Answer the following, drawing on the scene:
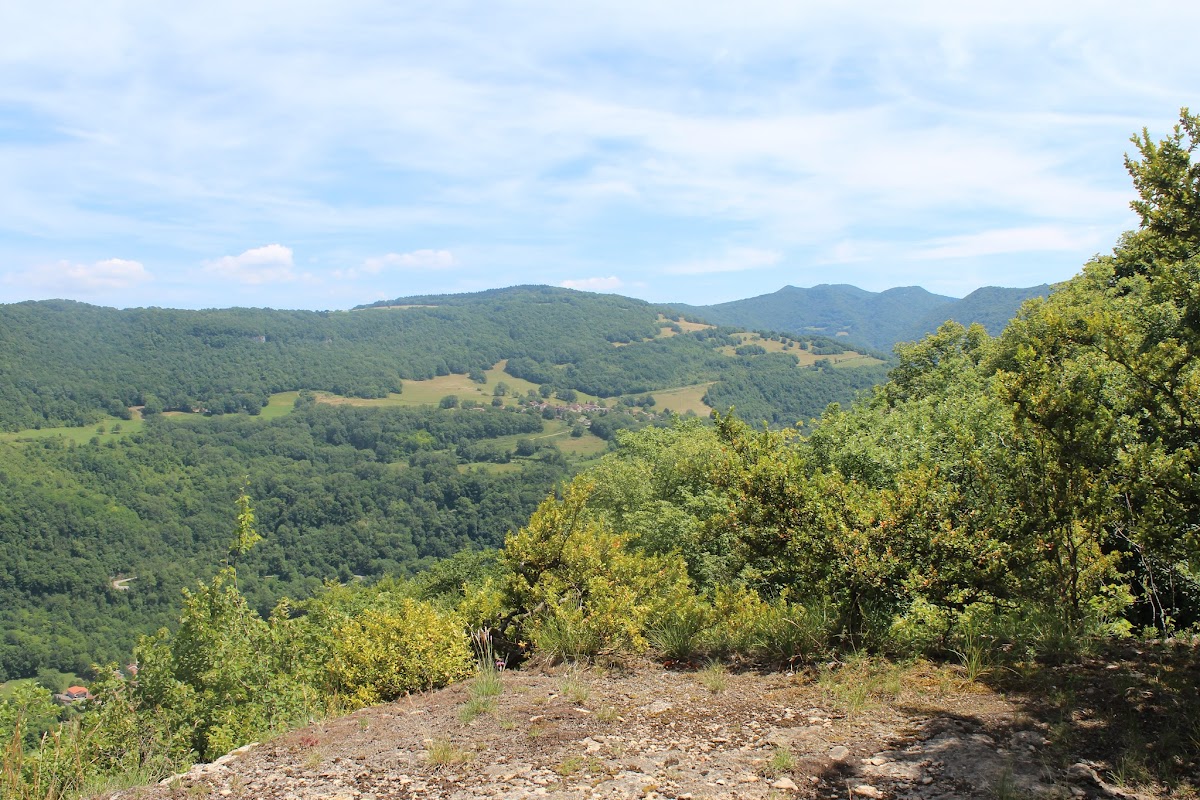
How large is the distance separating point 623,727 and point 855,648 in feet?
8.03

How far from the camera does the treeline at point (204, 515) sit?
10125 cm

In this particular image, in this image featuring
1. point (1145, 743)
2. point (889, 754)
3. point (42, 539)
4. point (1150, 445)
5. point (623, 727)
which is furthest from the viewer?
point (42, 539)

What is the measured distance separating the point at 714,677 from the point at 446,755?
8.06ft

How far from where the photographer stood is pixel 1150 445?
563cm

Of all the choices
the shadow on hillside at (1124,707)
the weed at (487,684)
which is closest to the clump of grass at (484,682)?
the weed at (487,684)

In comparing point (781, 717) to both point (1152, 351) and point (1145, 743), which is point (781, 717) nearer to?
point (1145, 743)

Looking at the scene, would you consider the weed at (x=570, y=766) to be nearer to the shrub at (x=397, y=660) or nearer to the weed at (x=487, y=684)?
the weed at (x=487, y=684)

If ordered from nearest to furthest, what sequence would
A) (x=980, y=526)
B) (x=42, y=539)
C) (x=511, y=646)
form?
(x=980, y=526) → (x=511, y=646) → (x=42, y=539)

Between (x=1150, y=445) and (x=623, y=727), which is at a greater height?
(x=1150, y=445)

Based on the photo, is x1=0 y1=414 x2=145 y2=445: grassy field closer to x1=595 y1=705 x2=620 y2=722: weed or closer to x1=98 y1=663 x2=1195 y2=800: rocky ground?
x1=98 y1=663 x2=1195 y2=800: rocky ground

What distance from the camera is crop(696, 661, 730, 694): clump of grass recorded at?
5957 millimetres

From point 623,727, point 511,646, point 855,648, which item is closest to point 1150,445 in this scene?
point 855,648

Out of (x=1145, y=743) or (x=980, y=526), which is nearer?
(x=1145, y=743)

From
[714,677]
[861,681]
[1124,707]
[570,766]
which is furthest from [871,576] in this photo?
[570,766]
